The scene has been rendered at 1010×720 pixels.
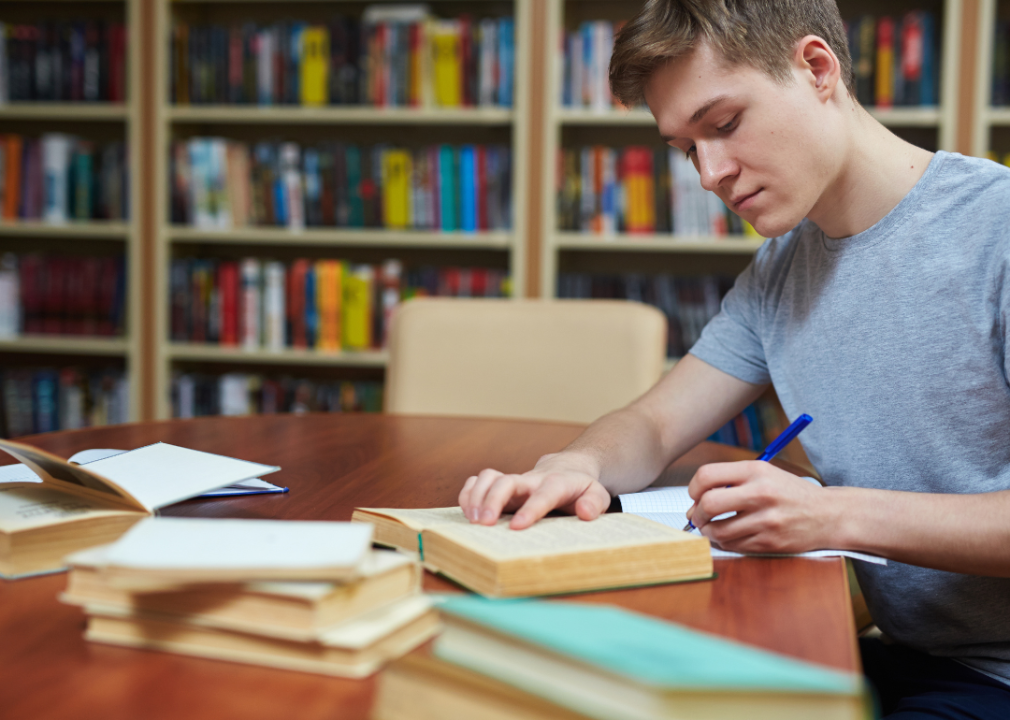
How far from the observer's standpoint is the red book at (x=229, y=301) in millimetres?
2688

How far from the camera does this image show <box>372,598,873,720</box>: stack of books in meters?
0.32

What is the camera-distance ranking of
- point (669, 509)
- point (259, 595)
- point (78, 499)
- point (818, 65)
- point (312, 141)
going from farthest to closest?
point (312, 141)
point (818, 65)
point (669, 509)
point (78, 499)
point (259, 595)

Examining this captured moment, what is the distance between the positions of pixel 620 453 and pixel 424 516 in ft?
1.02

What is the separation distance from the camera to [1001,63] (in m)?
2.30

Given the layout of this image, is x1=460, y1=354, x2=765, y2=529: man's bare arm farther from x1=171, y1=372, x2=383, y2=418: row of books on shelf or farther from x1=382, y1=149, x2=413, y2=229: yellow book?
x1=171, y1=372, x2=383, y2=418: row of books on shelf

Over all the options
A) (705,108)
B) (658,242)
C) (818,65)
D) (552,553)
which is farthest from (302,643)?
(658,242)

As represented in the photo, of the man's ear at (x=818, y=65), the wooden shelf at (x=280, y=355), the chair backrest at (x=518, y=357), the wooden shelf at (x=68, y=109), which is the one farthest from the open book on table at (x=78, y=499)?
the wooden shelf at (x=68, y=109)

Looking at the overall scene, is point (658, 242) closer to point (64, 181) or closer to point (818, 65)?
point (818, 65)

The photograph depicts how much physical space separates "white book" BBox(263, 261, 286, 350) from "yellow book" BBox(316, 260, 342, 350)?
0.12m

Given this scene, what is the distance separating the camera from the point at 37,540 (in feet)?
2.03

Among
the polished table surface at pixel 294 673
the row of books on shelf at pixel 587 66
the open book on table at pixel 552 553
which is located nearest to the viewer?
the polished table surface at pixel 294 673

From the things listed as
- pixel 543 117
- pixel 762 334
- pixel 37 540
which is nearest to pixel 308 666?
pixel 37 540

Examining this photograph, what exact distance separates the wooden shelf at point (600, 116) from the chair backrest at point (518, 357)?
95 cm

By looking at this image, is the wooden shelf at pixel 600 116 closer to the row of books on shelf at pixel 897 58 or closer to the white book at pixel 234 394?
the row of books on shelf at pixel 897 58
